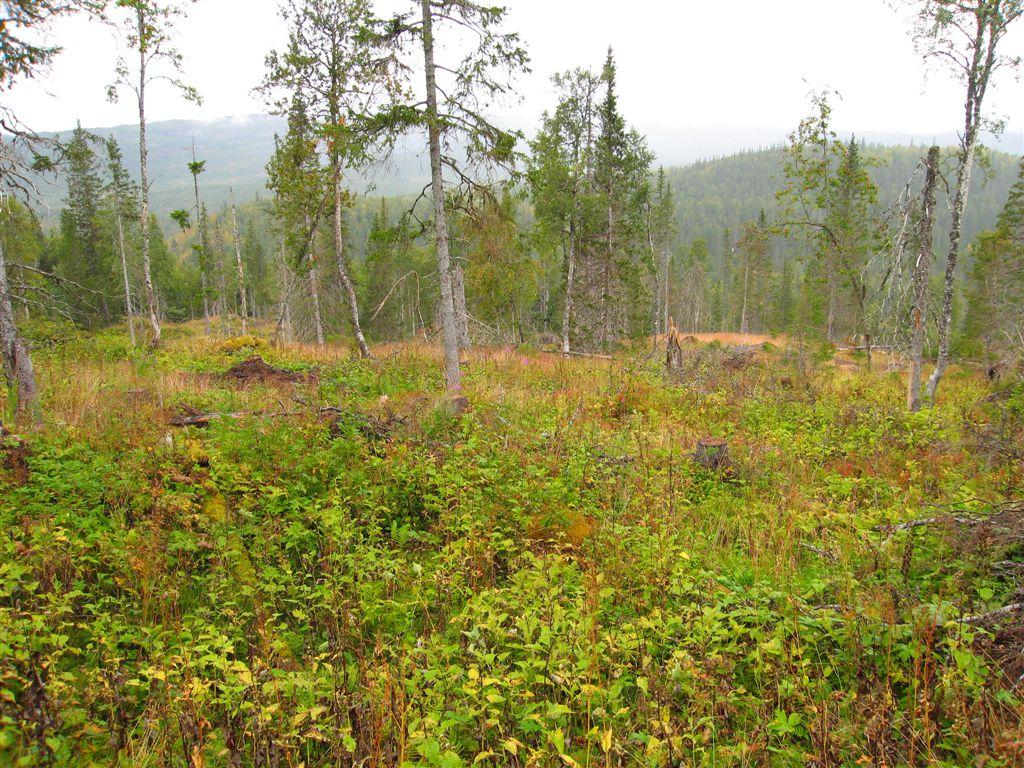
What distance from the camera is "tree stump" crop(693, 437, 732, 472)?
21.0 feet

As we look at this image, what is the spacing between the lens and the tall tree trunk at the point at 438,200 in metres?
8.07

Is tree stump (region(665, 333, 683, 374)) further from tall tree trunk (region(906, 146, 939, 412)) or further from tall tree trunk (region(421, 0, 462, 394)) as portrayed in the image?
tall tree trunk (region(421, 0, 462, 394))

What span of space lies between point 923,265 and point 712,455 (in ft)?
21.2

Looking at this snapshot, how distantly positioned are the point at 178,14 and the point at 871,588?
21290 mm

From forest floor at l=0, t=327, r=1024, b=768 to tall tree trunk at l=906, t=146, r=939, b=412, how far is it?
6.72 ft

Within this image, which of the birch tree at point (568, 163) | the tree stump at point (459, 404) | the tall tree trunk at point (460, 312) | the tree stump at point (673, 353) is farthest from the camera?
the birch tree at point (568, 163)

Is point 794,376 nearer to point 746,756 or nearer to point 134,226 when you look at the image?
point 746,756

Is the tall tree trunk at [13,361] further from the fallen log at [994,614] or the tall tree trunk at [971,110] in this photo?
the tall tree trunk at [971,110]

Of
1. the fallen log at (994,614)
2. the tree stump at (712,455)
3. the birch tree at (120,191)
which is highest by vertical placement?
the birch tree at (120,191)

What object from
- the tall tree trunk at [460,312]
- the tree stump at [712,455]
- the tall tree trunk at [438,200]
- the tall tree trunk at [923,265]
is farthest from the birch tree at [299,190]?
the tall tree trunk at [923,265]

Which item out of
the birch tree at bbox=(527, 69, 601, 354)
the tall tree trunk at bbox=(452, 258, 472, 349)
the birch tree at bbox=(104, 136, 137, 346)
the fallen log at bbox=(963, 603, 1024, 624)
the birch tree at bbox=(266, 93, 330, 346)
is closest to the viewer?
the fallen log at bbox=(963, 603, 1024, 624)

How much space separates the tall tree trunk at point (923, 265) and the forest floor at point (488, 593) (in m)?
2.05

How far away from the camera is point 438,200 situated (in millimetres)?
8414

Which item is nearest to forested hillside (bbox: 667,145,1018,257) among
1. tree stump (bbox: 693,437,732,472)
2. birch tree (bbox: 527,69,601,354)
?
birch tree (bbox: 527,69,601,354)
